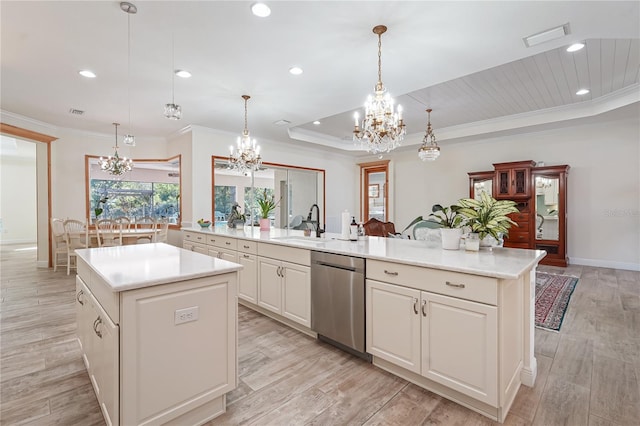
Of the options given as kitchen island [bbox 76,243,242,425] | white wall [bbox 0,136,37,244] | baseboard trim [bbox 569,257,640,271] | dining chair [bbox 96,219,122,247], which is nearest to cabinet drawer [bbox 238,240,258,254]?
kitchen island [bbox 76,243,242,425]

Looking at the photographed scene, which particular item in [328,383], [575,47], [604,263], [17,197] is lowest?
[328,383]

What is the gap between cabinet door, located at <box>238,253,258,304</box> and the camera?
3.37 meters

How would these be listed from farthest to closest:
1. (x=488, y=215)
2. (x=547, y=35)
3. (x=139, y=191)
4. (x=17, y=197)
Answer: (x=17, y=197) → (x=139, y=191) → (x=547, y=35) → (x=488, y=215)

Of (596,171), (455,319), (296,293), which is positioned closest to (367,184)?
(596,171)

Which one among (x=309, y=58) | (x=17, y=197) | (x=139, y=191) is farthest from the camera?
(x=17, y=197)

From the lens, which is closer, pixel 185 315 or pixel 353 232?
pixel 185 315

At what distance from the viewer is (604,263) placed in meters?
5.60

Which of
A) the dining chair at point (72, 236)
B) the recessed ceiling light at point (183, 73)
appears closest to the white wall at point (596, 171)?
the recessed ceiling light at point (183, 73)

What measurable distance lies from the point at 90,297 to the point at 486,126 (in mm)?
6707

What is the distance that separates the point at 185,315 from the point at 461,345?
1.61 meters

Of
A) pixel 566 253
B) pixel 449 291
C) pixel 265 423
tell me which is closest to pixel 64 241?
pixel 265 423

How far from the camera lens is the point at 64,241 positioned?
18.4ft

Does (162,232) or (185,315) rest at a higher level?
(162,232)

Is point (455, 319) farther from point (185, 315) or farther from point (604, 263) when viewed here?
point (604, 263)
